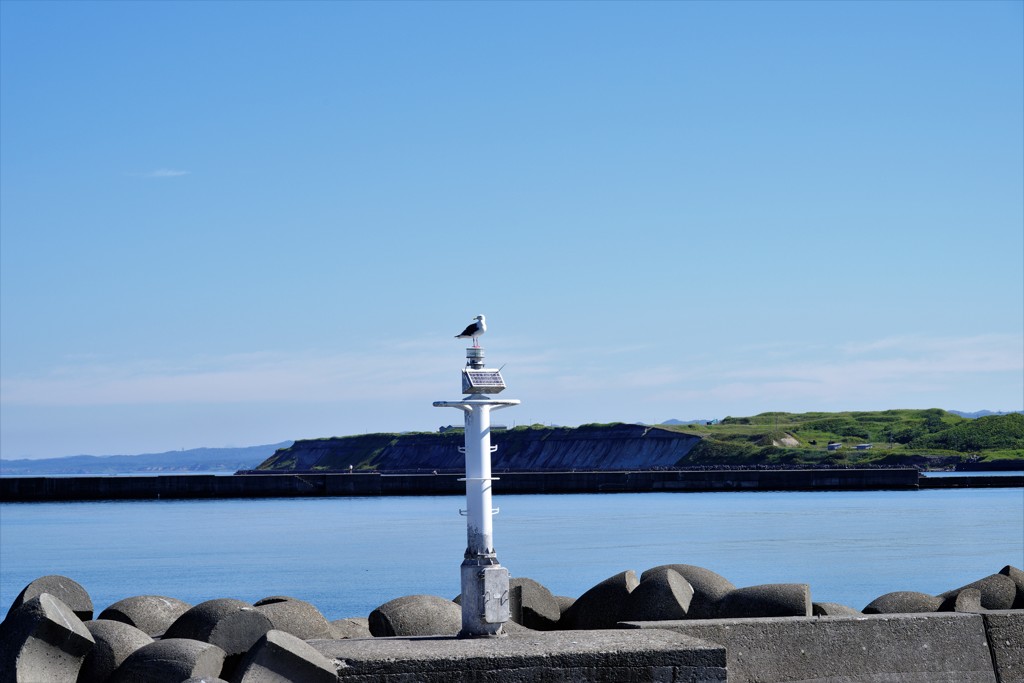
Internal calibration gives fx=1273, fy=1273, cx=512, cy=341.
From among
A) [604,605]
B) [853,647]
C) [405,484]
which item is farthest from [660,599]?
[405,484]

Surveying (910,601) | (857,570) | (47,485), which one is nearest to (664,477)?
(47,485)

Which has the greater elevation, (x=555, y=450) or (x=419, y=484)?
(x=555, y=450)

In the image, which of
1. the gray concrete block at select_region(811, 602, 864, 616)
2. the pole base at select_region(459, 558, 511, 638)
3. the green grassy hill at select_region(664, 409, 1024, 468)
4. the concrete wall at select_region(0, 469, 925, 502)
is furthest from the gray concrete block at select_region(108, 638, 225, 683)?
the green grassy hill at select_region(664, 409, 1024, 468)

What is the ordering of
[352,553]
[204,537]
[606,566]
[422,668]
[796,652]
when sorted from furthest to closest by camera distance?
[204,537] → [352,553] → [606,566] → [796,652] → [422,668]

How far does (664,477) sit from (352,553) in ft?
155

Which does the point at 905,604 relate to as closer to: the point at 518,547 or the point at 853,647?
the point at 853,647

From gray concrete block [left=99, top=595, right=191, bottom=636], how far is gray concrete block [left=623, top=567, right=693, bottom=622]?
3.82 meters

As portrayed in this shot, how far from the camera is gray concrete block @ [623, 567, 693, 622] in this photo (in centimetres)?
996

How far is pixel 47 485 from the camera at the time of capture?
85438 mm

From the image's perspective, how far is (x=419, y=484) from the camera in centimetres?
8644

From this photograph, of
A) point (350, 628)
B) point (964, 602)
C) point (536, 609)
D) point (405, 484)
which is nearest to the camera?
point (964, 602)

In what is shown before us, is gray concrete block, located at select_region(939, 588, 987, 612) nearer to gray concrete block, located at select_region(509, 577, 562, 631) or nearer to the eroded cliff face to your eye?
gray concrete block, located at select_region(509, 577, 562, 631)

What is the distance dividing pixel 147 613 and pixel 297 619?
201 centimetres

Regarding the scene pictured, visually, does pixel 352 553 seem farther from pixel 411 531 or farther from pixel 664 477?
pixel 664 477
